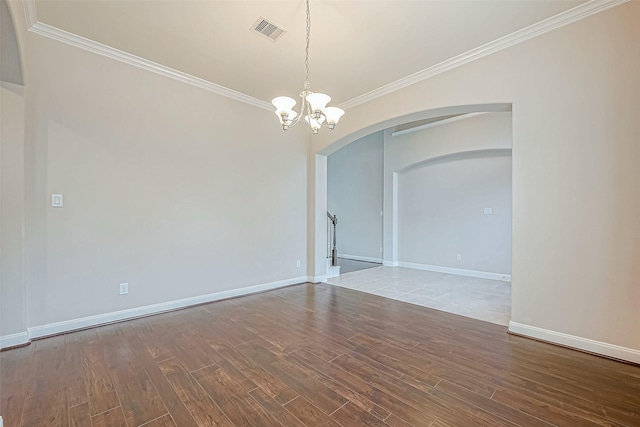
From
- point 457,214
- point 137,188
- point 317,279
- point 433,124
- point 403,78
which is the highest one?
point 433,124

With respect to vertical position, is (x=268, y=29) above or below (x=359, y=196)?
above

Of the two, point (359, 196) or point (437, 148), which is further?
point (359, 196)

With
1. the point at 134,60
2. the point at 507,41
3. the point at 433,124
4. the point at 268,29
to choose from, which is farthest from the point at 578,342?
the point at 134,60

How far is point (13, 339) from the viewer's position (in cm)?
252

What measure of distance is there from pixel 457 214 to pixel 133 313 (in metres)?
5.89

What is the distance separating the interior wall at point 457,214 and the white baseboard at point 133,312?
369 centimetres

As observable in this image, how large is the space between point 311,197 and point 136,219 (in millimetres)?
2722

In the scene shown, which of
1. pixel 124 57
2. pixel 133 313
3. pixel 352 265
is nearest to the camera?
pixel 124 57

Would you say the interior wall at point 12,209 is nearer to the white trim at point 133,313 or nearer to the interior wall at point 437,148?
the white trim at point 133,313

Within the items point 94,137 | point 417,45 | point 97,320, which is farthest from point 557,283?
point 94,137

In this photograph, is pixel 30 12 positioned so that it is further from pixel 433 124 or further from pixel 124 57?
pixel 433 124

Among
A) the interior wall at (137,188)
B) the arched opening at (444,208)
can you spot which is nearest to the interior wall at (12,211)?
the interior wall at (137,188)

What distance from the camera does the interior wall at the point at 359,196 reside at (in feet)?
24.0

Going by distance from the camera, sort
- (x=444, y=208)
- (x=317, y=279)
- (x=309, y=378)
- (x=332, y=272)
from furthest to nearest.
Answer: (x=444, y=208) → (x=332, y=272) → (x=317, y=279) → (x=309, y=378)
